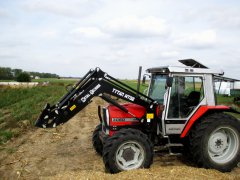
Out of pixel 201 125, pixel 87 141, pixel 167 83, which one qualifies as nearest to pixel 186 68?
pixel 167 83

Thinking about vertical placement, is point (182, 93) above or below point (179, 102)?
above

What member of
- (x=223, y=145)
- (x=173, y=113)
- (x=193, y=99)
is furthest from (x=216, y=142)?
(x=173, y=113)

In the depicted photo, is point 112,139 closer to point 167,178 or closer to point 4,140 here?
point 167,178

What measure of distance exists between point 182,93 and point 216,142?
4.77 feet

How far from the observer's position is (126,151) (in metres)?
7.05

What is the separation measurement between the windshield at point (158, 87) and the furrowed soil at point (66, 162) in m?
1.65

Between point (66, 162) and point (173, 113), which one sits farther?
point (66, 162)

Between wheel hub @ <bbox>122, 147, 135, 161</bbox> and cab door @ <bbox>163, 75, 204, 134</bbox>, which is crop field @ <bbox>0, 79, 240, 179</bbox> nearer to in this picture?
wheel hub @ <bbox>122, 147, 135, 161</bbox>

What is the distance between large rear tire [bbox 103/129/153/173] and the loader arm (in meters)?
0.98

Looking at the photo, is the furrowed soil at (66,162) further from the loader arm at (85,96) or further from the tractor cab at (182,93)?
the loader arm at (85,96)

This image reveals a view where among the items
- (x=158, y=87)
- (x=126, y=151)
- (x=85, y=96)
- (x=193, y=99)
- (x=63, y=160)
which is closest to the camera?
(x=126, y=151)

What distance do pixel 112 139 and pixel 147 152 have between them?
2.75ft

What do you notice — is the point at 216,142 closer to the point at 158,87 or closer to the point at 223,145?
the point at 223,145

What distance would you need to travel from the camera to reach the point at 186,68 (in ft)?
25.1
